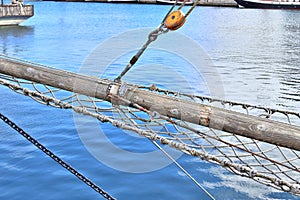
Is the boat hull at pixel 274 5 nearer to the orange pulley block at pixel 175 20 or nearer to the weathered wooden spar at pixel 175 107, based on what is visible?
the orange pulley block at pixel 175 20

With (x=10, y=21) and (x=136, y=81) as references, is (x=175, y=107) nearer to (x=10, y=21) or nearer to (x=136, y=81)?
(x=136, y=81)

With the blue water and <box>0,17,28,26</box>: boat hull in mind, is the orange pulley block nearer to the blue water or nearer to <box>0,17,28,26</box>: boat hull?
A: the blue water

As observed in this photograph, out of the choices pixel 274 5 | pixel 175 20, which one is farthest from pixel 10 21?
pixel 274 5

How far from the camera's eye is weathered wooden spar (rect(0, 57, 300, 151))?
3400mm

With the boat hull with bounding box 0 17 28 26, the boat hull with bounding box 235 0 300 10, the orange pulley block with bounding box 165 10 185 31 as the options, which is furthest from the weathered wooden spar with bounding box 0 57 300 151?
the boat hull with bounding box 235 0 300 10

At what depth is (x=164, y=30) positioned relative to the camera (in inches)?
163

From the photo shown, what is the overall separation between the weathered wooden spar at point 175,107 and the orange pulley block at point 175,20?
650mm

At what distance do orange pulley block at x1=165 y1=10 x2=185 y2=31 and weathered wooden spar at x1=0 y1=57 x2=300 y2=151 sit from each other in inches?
25.6

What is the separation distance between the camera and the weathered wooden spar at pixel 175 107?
3400 millimetres

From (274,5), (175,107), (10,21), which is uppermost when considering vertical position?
(274,5)

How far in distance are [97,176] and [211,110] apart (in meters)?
5.11

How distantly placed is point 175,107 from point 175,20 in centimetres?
84

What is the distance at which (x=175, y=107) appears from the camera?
370 cm

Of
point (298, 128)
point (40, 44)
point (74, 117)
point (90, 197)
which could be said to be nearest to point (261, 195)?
point (90, 197)
